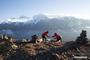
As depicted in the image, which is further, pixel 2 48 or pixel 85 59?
pixel 2 48

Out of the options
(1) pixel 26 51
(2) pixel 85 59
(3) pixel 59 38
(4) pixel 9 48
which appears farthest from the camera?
(3) pixel 59 38

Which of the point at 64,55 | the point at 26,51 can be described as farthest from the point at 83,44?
the point at 26,51

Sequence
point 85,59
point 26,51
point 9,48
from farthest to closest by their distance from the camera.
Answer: point 9,48 < point 26,51 < point 85,59

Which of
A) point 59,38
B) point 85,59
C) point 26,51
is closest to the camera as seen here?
point 85,59

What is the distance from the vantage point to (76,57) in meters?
30.4

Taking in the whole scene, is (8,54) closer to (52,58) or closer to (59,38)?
(52,58)

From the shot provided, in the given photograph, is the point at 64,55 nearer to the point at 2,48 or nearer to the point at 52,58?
the point at 52,58

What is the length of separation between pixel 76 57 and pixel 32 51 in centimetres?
596

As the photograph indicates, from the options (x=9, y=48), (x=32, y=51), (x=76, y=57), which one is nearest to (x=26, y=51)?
(x=32, y=51)

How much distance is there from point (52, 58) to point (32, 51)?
12.2ft

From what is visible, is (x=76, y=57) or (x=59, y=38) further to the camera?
(x=59, y=38)

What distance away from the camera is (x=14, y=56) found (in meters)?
31.9

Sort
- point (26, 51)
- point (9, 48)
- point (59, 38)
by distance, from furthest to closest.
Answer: point (59, 38)
point (9, 48)
point (26, 51)

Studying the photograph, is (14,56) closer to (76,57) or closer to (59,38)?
(76,57)
